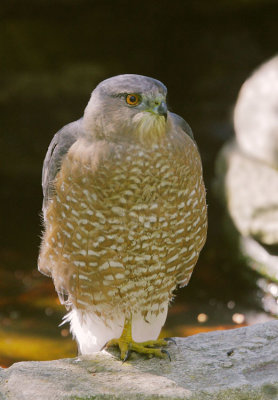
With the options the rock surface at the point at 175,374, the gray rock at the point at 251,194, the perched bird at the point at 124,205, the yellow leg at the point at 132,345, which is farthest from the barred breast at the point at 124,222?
the gray rock at the point at 251,194

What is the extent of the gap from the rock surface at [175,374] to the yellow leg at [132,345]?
0.04 meters

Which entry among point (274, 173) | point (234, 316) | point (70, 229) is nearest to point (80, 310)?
point (70, 229)

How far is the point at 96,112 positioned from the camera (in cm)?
292

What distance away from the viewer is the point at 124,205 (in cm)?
291

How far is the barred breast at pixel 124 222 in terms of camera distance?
9.48 feet

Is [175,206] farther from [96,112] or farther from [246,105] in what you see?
[246,105]

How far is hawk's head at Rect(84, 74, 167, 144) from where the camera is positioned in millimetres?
2768

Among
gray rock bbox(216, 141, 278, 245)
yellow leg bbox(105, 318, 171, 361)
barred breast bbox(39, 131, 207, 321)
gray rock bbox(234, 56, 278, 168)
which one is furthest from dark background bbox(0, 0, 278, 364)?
barred breast bbox(39, 131, 207, 321)

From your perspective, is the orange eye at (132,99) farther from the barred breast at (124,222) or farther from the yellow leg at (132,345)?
the yellow leg at (132,345)

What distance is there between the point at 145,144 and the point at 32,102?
5420mm

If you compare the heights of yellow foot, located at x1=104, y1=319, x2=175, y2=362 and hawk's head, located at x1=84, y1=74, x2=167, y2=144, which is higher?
hawk's head, located at x1=84, y1=74, x2=167, y2=144

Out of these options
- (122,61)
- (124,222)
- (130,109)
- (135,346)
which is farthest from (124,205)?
(122,61)

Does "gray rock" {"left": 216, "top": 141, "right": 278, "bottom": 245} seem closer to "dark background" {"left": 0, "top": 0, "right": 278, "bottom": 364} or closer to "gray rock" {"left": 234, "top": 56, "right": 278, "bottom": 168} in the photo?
"gray rock" {"left": 234, "top": 56, "right": 278, "bottom": 168}

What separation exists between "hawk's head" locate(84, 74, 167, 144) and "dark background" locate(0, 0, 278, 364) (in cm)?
449
